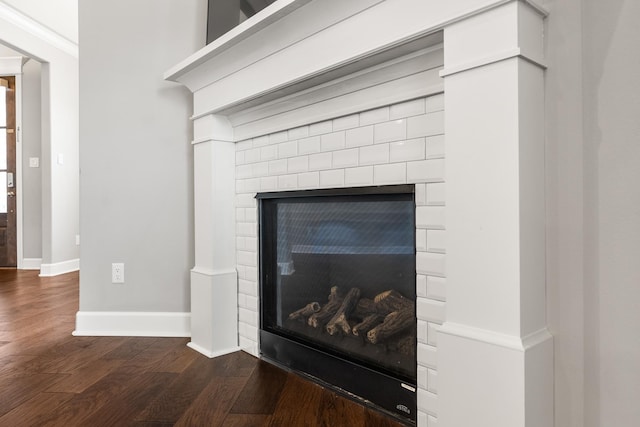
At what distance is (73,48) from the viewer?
16.2 ft

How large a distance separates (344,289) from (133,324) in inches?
55.3

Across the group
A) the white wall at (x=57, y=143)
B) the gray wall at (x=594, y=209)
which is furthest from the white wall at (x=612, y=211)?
the white wall at (x=57, y=143)

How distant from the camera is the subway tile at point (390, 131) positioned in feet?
4.52

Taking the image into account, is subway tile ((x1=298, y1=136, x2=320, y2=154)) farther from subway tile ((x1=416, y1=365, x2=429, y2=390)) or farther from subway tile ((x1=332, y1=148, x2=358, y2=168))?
subway tile ((x1=416, y1=365, x2=429, y2=390))

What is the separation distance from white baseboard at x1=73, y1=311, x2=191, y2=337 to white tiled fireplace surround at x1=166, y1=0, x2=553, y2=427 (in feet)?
1.23

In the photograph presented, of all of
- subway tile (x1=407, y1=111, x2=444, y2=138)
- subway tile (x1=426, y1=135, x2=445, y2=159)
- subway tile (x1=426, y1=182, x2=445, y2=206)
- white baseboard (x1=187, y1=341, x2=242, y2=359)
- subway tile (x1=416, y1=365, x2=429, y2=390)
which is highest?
subway tile (x1=407, y1=111, x2=444, y2=138)

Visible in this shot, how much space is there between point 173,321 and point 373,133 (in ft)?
5.29

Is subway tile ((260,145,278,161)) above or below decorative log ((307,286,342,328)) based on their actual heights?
above

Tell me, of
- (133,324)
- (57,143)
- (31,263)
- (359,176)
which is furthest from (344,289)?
(31,263)

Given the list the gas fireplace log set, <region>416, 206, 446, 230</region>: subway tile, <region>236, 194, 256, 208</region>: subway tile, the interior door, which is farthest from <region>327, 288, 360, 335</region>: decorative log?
the interior door

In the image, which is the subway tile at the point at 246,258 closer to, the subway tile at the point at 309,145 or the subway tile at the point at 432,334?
the subway tile at the point at 309,145

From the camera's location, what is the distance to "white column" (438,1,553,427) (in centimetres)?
97

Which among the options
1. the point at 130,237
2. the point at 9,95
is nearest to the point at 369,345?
the point at 130,237

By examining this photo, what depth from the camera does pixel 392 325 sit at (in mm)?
1504
